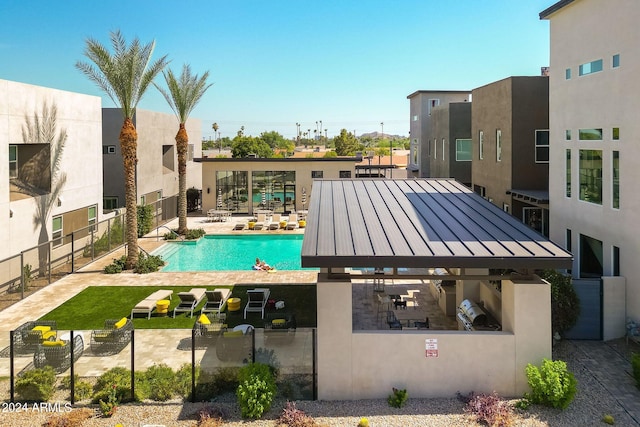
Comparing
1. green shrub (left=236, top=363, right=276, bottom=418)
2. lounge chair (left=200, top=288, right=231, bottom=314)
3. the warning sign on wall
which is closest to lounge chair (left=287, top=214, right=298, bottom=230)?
lounge chair (left=200, top=288, right=231, bottom=314)

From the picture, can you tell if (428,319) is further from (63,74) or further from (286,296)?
(63,74)

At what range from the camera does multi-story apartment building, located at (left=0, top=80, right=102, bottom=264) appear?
18.6 m

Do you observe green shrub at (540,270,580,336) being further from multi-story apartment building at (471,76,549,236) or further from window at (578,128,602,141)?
multi-story apartment building at (471,76,549,236)

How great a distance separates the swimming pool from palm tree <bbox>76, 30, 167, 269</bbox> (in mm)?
3216

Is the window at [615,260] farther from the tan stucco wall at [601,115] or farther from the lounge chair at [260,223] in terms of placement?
the lounge chair at [260,223]

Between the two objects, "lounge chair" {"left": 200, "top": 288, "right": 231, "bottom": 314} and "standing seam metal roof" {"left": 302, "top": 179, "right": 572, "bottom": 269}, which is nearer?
"standing seam metal roof" {"left": 302, "top": 179, "right": 572, "bottom": 269}

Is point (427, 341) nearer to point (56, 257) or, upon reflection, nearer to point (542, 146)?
point (542, 146)

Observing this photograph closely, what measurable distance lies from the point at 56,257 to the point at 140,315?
8162 millimetres

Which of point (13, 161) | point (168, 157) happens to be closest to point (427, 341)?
point (13, 161)

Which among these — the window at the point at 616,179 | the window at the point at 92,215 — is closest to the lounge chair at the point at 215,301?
the window at the point at 92,215

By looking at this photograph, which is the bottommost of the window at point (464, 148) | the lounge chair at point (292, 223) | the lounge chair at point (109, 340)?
the lounge chair at point (109, 340)

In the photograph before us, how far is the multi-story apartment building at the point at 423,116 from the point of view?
45188 mm

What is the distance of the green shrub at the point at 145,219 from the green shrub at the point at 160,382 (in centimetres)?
2004

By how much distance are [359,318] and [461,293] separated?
10.2 feet
